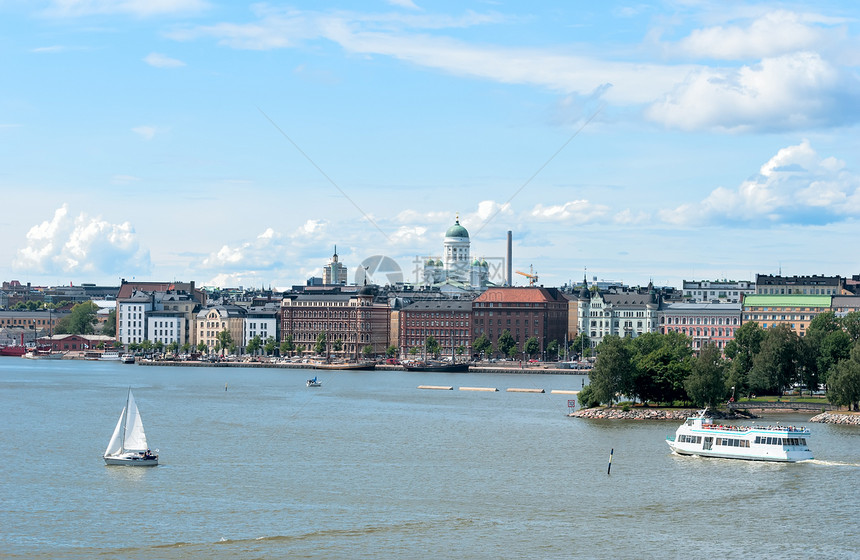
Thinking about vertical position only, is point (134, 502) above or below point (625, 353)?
below

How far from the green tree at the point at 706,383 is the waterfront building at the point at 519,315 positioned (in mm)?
84522

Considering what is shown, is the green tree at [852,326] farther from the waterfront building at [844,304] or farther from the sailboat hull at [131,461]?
the sailboat hull at [131,461]

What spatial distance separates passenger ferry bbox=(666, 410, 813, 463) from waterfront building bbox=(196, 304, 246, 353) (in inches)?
4734

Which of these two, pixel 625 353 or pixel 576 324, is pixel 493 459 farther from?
pixel 576 324

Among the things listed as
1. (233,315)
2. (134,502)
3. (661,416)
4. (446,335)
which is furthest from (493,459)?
(233,315)

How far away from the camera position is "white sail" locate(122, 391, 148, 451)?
46.0 m

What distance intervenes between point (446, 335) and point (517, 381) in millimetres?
45687

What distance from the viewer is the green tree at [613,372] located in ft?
220

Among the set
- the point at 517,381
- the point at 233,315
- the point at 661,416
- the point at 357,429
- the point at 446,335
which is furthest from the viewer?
the point at 233,315

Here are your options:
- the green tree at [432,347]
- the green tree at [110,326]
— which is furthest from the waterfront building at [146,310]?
the green tree at [432,347]

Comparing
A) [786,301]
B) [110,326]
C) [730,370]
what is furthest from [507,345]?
[730,370]

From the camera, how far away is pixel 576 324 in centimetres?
15850

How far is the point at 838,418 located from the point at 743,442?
16.4 meters

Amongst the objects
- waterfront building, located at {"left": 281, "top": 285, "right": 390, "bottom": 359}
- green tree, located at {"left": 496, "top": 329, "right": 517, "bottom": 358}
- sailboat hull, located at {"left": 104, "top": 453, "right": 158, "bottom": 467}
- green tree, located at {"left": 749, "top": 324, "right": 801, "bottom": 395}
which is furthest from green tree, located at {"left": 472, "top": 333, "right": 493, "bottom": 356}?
sailboat hull, located at {"left": 104, "top": 453, "right": 158, "bottom": 467}
